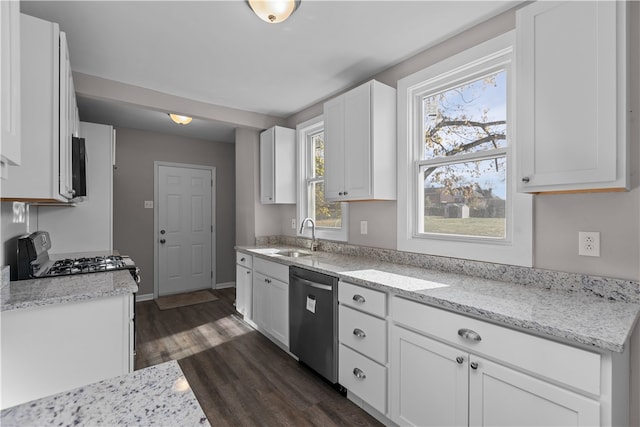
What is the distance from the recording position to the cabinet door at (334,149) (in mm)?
2763

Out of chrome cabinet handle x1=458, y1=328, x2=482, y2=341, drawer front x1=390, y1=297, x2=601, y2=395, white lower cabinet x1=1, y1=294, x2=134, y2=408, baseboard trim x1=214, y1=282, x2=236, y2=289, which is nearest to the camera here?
drawer front x1=390, y1=297, x2=601, y2=395

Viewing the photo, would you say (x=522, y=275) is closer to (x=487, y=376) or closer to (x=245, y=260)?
(x=487, y=376)

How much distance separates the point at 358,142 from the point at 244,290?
219cm

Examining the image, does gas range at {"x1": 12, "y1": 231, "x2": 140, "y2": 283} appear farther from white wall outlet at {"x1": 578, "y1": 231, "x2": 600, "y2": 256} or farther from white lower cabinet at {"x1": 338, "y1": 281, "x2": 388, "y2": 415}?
white wall outlet at {"x1": 578, "y1": 231, "x2": 600, "y2": 256}

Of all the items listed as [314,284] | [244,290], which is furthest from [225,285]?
[314,284]

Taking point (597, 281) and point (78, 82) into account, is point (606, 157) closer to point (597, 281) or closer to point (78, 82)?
point (597, 281)

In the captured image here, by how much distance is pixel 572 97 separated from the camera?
1.42 m

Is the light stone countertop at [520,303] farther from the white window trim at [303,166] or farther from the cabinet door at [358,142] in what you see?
the white window trim at [303,166]

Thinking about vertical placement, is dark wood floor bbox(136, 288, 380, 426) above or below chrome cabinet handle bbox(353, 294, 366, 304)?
below

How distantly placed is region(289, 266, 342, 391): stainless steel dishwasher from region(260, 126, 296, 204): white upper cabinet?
1335 mm

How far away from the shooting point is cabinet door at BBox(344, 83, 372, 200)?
251cm

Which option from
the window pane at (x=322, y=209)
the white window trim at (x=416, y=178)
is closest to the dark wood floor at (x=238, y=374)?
the white window trim at (x=416, y=178)

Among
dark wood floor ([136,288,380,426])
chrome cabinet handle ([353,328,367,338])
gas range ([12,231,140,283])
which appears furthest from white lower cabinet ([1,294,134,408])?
chrome cabinet handle ([353,328,367,338])

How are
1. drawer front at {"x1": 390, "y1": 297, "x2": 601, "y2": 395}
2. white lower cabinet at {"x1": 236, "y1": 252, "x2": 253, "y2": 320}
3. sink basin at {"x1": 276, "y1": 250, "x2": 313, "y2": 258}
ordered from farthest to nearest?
1. white lower cabinet at {"x1": 236, "y1": 252, "x2": 253, "y2": 320}
2. sink basin at {"x1": 276, "y1": 250, "x2": 313, "y2": 258}
3. drawer front at {"x1": 390, "y1": 297, "x2": 601, "y2": 395}
